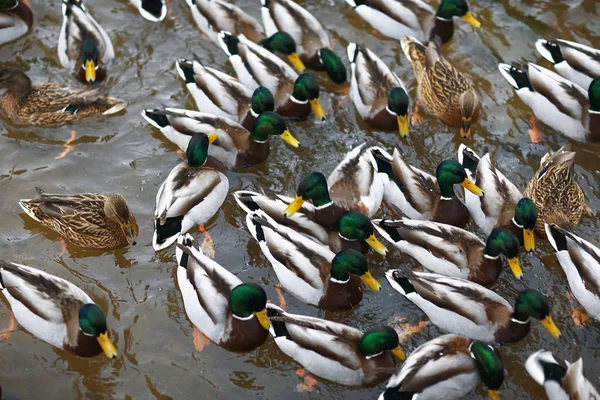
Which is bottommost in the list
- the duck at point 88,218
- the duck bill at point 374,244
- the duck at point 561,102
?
the duck at point 88,218

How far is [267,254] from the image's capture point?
7363 millimetres

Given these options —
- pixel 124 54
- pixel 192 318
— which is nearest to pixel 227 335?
pixel 192 318

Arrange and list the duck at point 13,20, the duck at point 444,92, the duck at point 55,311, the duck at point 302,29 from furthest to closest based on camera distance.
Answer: the duck at point 13,20 < the duck at point 302,29 < the duck at point 444,92 < the duck at point 55,311

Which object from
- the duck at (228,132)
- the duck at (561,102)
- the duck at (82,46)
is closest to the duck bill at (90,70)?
the duck at (82,46)

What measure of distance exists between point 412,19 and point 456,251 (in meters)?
3.71

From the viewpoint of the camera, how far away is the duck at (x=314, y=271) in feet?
23.0

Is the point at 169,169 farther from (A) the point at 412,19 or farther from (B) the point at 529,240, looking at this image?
(B) the point at 529,240

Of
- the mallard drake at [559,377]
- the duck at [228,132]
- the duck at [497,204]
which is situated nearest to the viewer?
the mallard drake at [559,377]

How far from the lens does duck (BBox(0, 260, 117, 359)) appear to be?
21.9 feet

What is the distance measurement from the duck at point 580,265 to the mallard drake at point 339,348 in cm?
172

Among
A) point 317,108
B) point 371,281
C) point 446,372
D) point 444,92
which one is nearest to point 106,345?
point 371,281

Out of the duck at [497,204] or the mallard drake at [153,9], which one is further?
the mallard drake at [153,9]

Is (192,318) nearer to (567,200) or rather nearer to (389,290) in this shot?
(389,290)

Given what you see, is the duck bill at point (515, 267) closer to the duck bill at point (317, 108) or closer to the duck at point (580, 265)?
the duck at point (580, 265)
